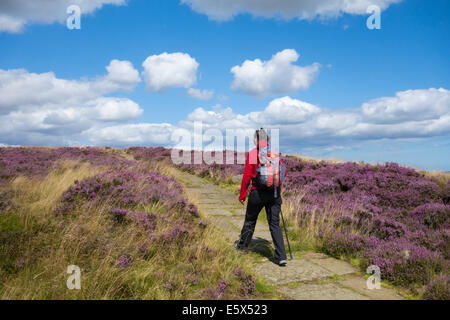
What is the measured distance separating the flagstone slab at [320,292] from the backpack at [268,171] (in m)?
1.62

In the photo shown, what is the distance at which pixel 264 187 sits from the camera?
507 cm

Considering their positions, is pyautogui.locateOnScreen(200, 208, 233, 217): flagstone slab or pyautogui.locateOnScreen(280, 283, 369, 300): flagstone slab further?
pyautogui.locateOnScreen(200, 208, 233, 217): flagstone slab

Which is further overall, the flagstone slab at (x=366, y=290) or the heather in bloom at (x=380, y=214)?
the heather in bloom at (x=380, y=214)

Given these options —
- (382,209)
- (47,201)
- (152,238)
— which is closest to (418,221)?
(382,209)

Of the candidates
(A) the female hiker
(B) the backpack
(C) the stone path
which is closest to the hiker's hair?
(A) the female hiker

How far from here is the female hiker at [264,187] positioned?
5008 millimetres

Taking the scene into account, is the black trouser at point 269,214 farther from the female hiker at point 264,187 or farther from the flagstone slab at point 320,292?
the flagstone slab at point 320,292

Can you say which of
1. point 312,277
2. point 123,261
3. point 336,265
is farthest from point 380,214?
point 123,261

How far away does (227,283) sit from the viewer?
3850mm

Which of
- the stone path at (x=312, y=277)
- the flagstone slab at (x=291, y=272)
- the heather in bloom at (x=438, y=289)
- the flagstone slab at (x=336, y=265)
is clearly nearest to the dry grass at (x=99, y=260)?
the flagstone slab at (x=291, y=272)

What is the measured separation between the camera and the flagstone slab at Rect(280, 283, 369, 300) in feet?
12.4

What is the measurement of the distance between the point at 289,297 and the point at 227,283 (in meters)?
0.83

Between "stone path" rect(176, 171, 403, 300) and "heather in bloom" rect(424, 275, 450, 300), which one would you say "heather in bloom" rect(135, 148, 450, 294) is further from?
"stone path" rect(176, 171, 403, 300)

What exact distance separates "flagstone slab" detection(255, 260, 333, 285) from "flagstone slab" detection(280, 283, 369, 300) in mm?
241
